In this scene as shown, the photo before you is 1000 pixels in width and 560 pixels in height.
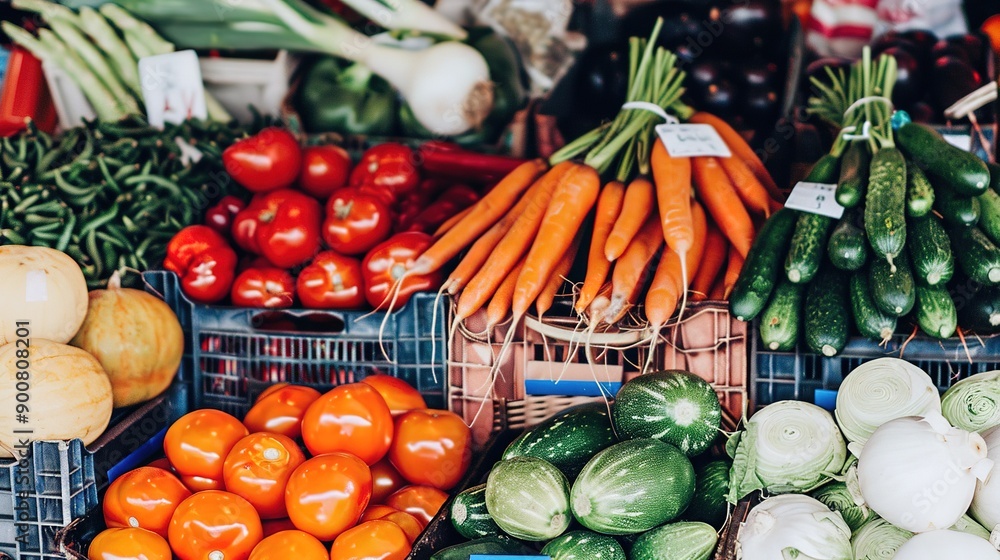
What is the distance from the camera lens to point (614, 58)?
315cm

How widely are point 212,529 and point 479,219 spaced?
44.4 inches

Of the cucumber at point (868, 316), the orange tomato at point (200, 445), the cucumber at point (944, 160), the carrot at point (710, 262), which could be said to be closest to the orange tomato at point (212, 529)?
the orange tomato at point (200, 445)

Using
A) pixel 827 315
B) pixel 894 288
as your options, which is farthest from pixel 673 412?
pixel 894 288

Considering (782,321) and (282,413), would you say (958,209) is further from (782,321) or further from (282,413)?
(282,413)

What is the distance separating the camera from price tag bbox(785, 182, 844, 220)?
2049mm

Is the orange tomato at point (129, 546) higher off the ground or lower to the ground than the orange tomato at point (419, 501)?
higher

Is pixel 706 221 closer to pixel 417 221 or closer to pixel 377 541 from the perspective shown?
pixel 417 221

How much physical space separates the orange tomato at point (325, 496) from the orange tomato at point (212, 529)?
0.09m

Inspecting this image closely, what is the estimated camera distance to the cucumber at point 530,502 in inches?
63.7

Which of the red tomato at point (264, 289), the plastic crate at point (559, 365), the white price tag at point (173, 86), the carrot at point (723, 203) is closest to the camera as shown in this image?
the plastic crate at point (559, 365)

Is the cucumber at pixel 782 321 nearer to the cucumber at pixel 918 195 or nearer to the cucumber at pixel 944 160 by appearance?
the cucumber at pixel 918 195

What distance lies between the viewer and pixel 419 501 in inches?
76.8

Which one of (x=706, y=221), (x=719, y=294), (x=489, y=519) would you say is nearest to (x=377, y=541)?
(x=489, y=519)

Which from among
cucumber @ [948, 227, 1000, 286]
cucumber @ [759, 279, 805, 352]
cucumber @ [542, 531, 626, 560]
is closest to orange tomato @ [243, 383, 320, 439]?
cucumber @ [542, 531, 626, 560]
